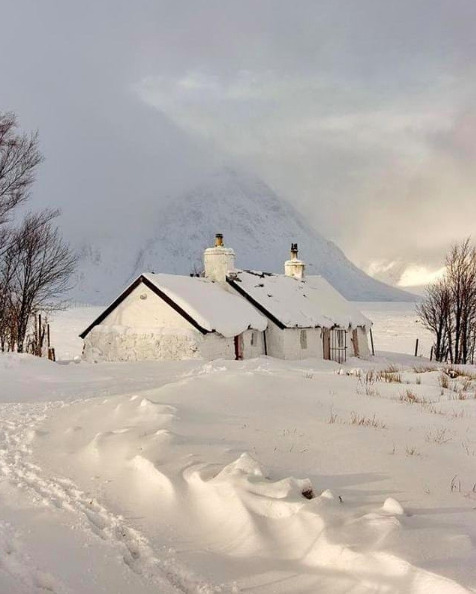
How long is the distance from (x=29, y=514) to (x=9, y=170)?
1860 cm

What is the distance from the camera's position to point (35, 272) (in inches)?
1227

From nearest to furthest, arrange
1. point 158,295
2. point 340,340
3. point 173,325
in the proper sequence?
point 173,325
point 158,295
point 340,340

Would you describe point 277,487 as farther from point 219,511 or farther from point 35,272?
point 35,272

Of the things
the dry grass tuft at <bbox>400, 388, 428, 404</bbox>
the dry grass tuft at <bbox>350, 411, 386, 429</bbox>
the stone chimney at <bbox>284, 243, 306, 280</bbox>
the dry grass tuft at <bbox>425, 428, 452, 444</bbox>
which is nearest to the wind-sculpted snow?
the dry grass tuft at <bbox>350, 411, 386, 429</bbox>

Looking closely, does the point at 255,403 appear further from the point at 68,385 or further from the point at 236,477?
the point at 68,385

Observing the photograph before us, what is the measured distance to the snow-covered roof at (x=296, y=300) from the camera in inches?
1245

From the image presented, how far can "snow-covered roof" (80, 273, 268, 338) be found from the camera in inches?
1054

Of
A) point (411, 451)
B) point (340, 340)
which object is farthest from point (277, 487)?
point (340, 340)

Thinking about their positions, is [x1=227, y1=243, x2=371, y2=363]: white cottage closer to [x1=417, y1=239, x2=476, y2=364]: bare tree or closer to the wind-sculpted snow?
[x1=417, y1=239, x2=476, y2=364]: bare tree

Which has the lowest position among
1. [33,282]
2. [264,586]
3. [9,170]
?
[264,586]

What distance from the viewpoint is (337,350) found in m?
34.8

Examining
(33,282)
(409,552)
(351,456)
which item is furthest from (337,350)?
(409,552)

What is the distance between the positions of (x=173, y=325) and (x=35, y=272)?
A: 935 cm

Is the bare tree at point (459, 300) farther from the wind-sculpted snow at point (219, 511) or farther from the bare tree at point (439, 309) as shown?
the wind-sculpted snow at point (219, 511)
